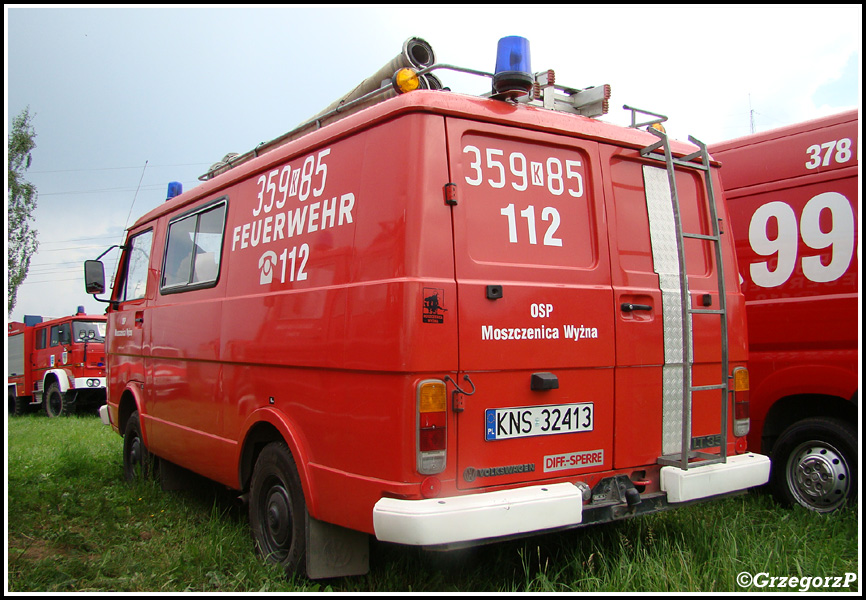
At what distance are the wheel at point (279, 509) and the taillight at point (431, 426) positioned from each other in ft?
2.98

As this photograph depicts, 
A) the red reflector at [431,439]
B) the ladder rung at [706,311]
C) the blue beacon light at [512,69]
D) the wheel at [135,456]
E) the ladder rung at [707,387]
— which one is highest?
the blue beacon light at [512,69]

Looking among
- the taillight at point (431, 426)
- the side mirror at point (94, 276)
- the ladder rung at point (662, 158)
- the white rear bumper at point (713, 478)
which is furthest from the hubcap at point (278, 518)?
the side mirror at point (94, 276)

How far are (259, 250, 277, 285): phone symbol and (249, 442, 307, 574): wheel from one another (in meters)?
0.97

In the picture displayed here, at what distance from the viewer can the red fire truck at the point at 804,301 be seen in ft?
15.4

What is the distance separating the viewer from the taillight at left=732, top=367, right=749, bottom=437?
4219 mm

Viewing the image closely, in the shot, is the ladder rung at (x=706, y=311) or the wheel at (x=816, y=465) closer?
the ladder rung at (x=706, y=311)

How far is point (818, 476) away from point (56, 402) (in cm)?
1549

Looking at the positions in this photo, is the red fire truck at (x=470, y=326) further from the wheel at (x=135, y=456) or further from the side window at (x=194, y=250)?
the wheel at (x=135, y=456)

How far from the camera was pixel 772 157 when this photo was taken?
5.25m

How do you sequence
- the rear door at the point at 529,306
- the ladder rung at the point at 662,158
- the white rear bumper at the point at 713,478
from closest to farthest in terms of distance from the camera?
the rear door at the point at 529,306 < the white rear bumper at the point at 713,478 < the ladder rung at the point at 662,158

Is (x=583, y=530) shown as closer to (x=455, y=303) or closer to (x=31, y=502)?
(x=455, y=303)

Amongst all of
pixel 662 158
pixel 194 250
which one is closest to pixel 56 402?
pixel 194 250

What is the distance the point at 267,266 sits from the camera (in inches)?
166

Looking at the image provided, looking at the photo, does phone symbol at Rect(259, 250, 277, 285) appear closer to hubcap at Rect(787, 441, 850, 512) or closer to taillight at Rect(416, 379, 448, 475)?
taillight at Rect(416, 379, 448, 475)
